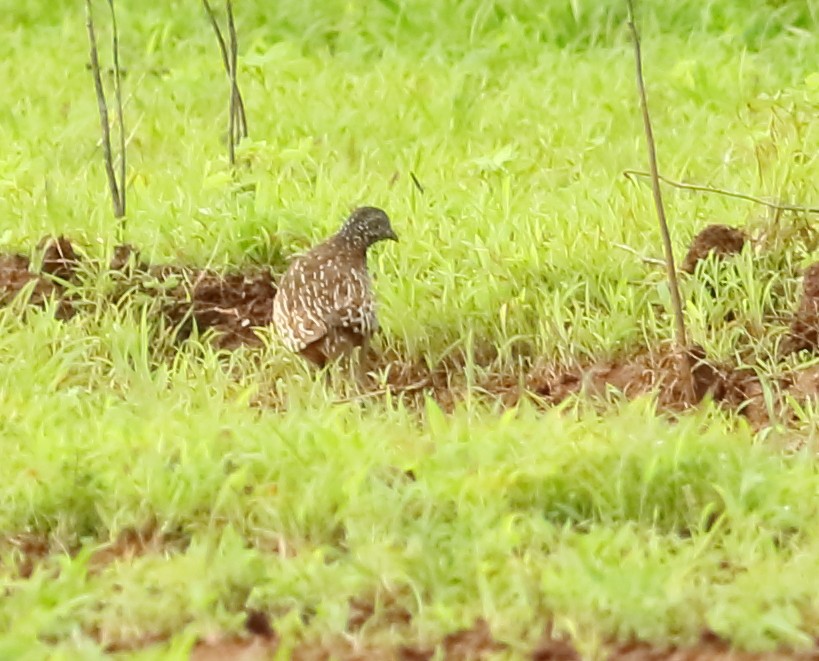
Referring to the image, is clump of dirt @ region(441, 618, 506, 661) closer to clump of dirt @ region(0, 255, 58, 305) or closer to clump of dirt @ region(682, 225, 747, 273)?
clump of dirt @ region(682, 225, 747, 273)

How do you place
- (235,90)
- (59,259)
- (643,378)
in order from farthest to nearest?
(235,90)
(59,259)
(643,378)

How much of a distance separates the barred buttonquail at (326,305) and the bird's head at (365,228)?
0.08 metres

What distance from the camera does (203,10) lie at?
1071cm

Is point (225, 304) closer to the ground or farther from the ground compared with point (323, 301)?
closer to the ground

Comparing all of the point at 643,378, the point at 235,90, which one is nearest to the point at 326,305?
the point at 643,378

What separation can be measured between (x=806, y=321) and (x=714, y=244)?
0.55m

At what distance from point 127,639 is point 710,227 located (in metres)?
3.22

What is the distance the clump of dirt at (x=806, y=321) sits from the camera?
585cm

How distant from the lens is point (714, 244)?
6.31 m

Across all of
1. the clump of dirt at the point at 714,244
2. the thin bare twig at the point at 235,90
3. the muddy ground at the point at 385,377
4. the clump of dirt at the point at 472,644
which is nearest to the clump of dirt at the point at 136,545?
the muddy ground at the point at 385,377

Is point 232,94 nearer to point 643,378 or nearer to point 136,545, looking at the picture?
point 643,378

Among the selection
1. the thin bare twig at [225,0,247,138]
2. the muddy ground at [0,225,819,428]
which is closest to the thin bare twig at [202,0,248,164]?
the thin bare twig at [225,0,247,138]

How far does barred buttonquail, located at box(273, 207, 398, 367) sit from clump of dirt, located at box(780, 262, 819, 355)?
4.77 feet

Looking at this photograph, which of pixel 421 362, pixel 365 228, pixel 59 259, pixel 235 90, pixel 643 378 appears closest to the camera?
pixel 643 378
